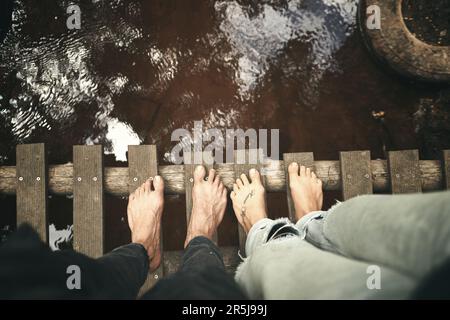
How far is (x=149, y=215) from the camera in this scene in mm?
1997

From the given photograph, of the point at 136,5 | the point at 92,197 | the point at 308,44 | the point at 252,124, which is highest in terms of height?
the point at 136,5

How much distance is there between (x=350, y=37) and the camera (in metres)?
2.40

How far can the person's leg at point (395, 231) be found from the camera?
69 cm

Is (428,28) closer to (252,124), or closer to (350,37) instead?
(350,37)

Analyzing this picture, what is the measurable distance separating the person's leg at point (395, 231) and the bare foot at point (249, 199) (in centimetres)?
74

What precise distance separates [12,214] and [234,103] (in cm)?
197

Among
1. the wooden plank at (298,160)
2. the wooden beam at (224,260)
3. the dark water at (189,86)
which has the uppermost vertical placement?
the dark water at (189,86)

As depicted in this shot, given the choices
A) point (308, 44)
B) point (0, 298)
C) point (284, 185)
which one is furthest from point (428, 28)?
point (0, 298)

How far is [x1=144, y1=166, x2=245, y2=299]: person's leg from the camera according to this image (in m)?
0.91

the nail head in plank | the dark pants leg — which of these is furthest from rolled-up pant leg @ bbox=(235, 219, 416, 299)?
the nail head in plank

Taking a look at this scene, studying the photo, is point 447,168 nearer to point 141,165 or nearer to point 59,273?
point 141,165

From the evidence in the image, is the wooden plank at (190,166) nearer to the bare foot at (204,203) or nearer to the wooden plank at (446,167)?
the bare foot at (204,203)

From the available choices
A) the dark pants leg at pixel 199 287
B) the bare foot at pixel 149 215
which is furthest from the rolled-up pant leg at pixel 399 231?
the bare foot at pixel 149 215
